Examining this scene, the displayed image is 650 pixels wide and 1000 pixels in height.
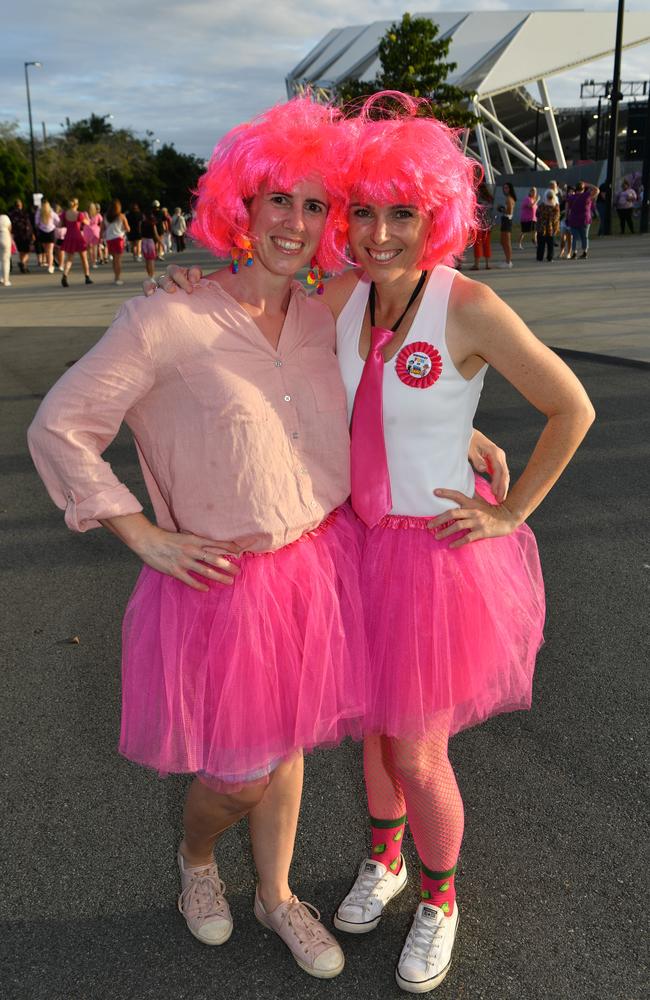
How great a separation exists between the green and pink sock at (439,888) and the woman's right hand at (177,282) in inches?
64.6

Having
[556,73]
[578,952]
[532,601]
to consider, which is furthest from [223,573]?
[556,73]

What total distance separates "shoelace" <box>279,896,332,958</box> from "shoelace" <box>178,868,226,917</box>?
0.64 feet

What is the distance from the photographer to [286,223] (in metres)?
A: 2.17

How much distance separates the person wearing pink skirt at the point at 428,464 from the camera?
85.4 inches

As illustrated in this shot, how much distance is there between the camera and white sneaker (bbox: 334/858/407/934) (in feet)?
8.02


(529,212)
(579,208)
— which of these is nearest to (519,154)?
(529,212)

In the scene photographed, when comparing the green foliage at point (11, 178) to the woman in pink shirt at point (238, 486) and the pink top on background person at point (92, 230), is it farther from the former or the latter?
the woman in pink shirt at point (238, 486)

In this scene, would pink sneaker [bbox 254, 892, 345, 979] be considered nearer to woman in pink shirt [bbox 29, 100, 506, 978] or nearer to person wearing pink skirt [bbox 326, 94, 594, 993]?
woman in pink shirt [bbox 29, 100, 506, 978]

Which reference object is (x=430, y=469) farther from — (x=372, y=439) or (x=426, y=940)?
(x=426, y=940)

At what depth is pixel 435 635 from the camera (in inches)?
86.2

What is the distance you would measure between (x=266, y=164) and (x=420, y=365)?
61cm

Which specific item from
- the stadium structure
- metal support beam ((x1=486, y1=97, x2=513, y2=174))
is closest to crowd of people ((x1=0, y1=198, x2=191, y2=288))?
the stadium structure

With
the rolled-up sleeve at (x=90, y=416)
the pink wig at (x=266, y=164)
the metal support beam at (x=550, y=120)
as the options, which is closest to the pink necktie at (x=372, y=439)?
the pink wig at (x=266, y=164)

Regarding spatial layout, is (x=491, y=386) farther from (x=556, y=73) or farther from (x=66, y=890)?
(x=556, y=73)
